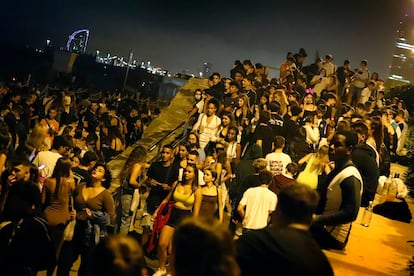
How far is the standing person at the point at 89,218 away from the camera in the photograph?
20.1ft

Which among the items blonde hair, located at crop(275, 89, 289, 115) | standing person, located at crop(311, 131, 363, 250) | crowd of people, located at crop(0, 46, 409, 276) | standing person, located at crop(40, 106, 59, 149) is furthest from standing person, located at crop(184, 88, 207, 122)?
standing person, located at crop(311, 131, 363, 250)

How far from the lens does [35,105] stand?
514 inches

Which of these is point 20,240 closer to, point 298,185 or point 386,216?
point 298,185

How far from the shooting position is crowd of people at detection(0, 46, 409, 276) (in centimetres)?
284

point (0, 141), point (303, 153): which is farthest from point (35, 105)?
point (303, 153)

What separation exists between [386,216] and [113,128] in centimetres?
612

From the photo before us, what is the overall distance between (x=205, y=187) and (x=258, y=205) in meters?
0.93

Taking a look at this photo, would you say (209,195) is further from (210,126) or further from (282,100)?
(282,100)

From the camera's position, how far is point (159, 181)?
23.6 feet

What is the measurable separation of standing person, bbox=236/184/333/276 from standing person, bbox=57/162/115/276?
3.46 meters

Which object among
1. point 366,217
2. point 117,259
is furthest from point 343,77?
point 117,259

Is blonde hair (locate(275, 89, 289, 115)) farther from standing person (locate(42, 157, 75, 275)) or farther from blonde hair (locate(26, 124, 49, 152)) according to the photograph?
standing person (locate(42, 157, 75, 275))

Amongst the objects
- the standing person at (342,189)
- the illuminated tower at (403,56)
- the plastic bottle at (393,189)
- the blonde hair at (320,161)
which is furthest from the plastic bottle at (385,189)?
the illuminated tower at (403,56)

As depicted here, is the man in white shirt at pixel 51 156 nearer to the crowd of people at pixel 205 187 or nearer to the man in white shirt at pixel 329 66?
the crowd of people at pixel 205 187
